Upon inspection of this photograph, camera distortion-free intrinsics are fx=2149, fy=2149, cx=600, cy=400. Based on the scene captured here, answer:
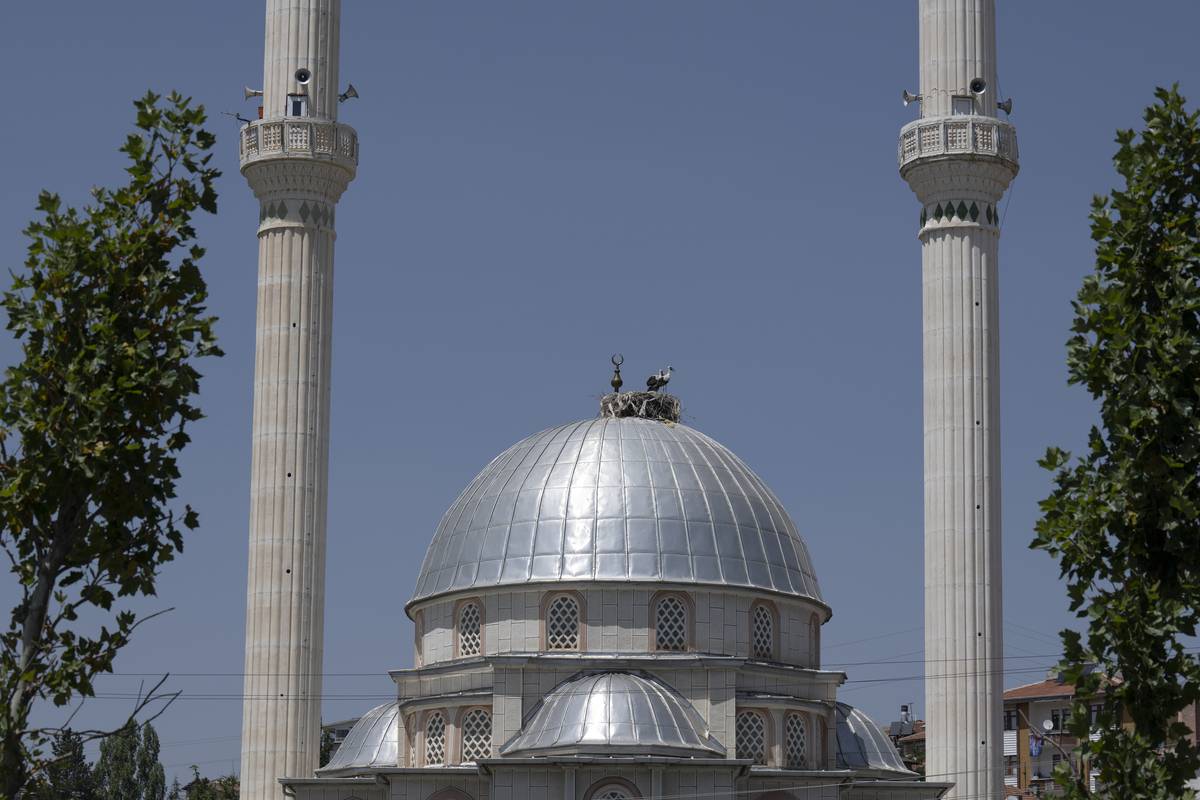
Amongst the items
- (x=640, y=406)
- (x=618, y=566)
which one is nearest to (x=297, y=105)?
(x=640, y=406)

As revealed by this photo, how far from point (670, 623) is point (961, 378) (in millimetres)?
7227

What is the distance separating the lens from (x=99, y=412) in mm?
14062

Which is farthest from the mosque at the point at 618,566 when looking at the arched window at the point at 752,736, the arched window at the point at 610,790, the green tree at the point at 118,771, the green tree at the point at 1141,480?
the green tree at the point at 118,771

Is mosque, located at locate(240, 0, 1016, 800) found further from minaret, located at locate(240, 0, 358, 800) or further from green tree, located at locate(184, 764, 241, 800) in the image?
green tree, located at locate(184, 764, 241, 800)

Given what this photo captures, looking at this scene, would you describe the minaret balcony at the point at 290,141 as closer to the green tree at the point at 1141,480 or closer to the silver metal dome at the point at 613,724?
the silver metal dome at the point at 613,724

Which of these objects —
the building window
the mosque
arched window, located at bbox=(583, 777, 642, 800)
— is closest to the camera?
arched window, located at bbox=(583, 777, 642, 800)

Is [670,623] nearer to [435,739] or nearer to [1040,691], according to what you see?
[435,739]

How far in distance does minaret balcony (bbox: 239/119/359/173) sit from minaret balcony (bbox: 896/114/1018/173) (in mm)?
10981

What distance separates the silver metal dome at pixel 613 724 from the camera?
3397 centimetres

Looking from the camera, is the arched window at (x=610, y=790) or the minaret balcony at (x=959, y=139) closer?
the arched window at (x=610, y=790)

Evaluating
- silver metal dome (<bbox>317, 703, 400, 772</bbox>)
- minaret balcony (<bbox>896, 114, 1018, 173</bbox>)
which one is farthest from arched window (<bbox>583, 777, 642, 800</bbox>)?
minaret balcony (<bbox>896, 114, 1018, 173</bbox>)

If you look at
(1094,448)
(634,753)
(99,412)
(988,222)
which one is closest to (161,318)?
(99,412)

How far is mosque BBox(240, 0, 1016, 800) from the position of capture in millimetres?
36562

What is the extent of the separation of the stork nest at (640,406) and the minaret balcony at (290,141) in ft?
22.9
